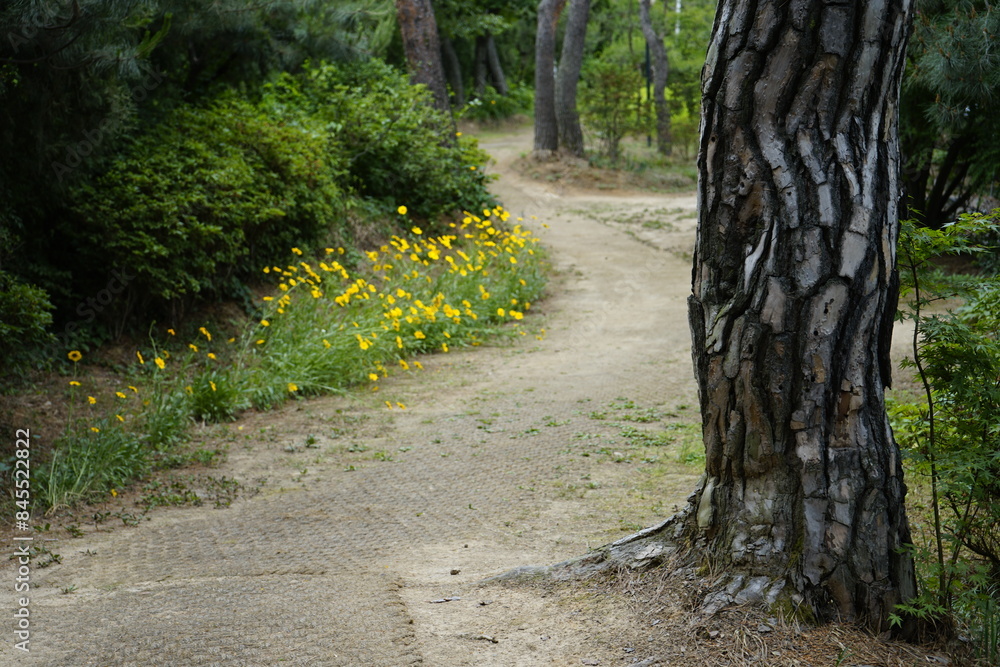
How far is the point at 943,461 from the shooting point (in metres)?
2.59

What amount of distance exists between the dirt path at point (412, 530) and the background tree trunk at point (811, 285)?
59 cm

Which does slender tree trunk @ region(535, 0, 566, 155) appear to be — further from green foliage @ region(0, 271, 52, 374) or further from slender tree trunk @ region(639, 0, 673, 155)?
green foliage @ region(0, 271, 52, 374)

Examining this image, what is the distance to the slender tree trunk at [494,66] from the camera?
30.7 m

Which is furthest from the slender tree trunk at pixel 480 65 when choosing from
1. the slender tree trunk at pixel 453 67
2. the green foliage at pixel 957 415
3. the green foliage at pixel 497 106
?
the green foliage at pixel 957 415

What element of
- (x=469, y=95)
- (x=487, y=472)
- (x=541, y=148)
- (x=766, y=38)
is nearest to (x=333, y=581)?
(x=487, y=472)

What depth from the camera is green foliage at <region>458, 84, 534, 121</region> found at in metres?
28.9

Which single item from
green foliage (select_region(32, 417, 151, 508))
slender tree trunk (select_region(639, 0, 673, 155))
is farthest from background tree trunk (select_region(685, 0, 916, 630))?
slender tree trunk (select_region(639, 0, 673, 155))

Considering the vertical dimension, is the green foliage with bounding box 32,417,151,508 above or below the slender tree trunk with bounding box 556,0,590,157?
below

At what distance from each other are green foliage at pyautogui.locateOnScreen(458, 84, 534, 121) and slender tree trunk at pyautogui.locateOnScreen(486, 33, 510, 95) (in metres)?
0.39

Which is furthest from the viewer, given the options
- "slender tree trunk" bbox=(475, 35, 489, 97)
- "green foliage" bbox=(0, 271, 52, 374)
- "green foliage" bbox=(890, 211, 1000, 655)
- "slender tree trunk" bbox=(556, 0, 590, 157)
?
"slender tree trunk" bbox=(475, 35, 489, 97)

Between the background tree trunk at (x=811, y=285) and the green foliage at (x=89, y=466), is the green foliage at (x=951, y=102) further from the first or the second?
the green foliage at (x=89, y=466)

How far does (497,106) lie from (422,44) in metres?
16.1

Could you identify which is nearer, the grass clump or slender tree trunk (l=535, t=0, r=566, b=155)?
the grass clump

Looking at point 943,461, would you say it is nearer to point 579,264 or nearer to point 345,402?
point 345,402
